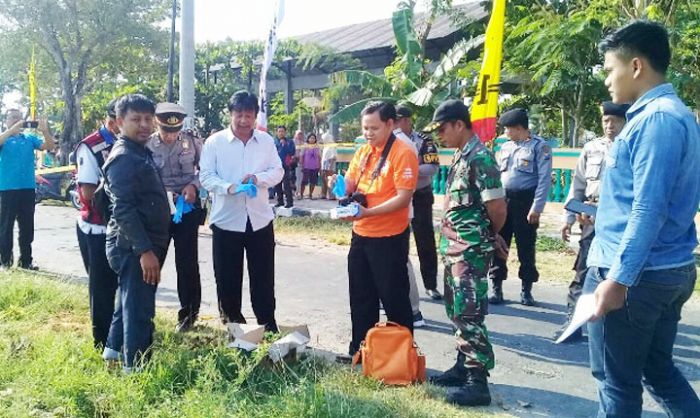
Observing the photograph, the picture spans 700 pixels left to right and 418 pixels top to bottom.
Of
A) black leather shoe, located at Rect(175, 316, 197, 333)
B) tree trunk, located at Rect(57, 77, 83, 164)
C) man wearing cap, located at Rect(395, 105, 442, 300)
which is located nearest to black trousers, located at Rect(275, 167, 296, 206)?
man wearing cap, located at Rect(395, 105, 442, 300)

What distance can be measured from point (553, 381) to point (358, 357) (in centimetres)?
136

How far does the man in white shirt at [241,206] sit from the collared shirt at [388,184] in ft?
2.70

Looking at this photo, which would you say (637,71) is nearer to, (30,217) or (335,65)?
(30,217)

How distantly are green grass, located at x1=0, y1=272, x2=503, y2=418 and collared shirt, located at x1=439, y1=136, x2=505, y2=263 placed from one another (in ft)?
3.12

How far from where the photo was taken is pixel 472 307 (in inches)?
148

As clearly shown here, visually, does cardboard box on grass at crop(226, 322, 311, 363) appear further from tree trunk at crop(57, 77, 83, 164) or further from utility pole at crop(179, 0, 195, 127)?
tree trunk at crop(57, 77, 83, 164)

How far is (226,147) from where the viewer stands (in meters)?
4.79

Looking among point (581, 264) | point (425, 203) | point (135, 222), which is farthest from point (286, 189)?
point (135, 222)

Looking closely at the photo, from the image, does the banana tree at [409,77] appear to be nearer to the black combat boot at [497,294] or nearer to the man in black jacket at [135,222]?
the black combat boot at [497,294]

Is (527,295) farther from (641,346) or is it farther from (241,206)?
(641,346)

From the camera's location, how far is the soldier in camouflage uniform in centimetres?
373

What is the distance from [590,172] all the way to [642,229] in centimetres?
288

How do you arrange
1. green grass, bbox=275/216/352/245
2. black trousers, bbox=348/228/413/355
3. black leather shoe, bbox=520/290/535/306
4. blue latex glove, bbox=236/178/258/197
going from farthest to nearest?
green grass, bbox=275/216/352/245, black leather shoe, bbox=520/290/535/306, blue latex glove, bbox=236/178/258/197, black trousers, bbox=348/228/413/355

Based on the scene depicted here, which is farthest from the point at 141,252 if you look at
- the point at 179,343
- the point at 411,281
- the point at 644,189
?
the point at 644,189
